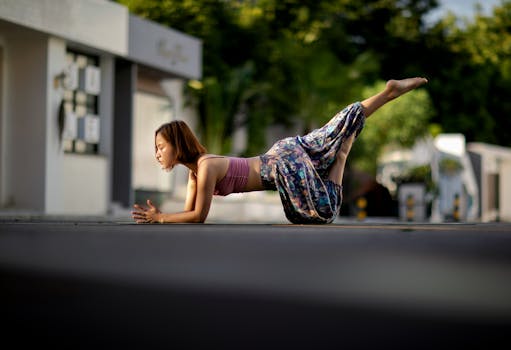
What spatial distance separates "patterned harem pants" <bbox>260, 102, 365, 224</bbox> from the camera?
3.77m

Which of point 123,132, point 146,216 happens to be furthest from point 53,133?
point 146,216

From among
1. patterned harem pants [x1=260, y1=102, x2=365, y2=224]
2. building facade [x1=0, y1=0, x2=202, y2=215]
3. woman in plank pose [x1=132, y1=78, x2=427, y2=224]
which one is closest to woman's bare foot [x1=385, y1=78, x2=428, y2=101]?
woman in plank pose [x1=132, y1=78, x2=427, y2=224]

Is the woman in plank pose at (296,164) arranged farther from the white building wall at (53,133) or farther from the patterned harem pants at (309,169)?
the white building wall at (53,133)

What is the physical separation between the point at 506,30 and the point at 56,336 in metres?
35.6

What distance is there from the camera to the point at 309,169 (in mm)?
3801

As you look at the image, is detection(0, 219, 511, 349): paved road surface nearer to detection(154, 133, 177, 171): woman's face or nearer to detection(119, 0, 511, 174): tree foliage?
detection(154, 133, 177, 171): woman's face

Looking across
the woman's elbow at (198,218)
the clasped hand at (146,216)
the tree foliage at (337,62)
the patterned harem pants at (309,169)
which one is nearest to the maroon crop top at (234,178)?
the patterned harem pants at (309,169)

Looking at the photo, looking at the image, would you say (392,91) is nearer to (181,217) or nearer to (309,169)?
(309,169)

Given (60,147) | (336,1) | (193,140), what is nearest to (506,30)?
(336,1)

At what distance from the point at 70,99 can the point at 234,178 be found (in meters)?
9.56

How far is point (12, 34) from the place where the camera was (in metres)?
11.7

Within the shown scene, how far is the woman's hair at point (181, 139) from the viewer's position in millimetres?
3533

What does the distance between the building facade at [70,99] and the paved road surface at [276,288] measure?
8897 mm

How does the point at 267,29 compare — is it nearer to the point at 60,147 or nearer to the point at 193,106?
the point at 193,106
